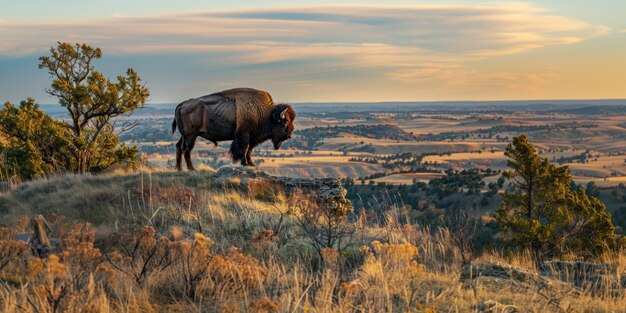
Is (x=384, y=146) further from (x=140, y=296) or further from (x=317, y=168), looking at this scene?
(x=140, y=296)

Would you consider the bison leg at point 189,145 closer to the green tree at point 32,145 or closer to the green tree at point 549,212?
the green tree at point 32,145

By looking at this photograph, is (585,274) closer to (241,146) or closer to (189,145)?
(241,146)

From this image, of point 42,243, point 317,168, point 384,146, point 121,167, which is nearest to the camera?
point 42,243

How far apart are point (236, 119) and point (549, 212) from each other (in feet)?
43.2

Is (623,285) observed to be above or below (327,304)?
below

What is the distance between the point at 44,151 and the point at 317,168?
81.9 metres

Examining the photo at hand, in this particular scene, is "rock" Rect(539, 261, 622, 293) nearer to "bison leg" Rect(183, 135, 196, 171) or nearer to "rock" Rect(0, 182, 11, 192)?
"bison leg" Rect(183, 135, 196, 171)

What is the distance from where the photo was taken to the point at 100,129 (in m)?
17.3

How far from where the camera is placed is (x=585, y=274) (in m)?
7.25

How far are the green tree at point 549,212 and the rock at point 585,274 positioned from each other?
40.2 ft

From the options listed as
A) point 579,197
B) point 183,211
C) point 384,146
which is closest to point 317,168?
point 384,146

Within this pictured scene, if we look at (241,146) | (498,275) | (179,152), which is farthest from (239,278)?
(179,152)

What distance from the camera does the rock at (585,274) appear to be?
688 centimetres

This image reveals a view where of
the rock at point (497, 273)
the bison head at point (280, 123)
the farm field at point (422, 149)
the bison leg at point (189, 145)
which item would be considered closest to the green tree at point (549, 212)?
the bison head at point (280, 123)
